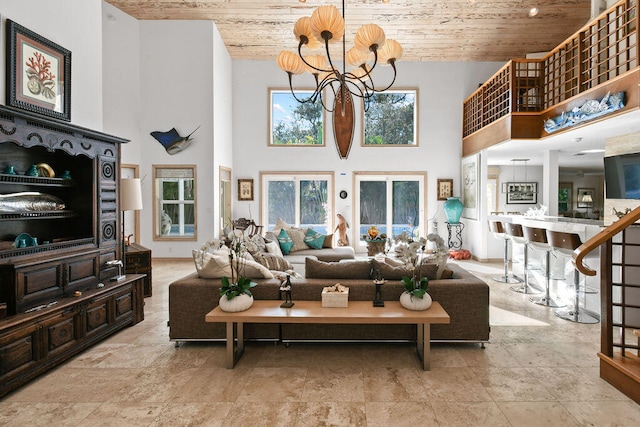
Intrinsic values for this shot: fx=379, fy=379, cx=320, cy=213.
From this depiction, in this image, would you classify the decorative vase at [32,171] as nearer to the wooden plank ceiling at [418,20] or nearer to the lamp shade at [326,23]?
the lamp shade at [326,23]

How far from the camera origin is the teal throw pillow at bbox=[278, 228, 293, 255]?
636cm

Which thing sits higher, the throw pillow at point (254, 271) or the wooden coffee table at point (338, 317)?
the throw pillow at point (254, 271)

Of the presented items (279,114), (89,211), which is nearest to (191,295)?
(89,211)

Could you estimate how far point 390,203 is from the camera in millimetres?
8961

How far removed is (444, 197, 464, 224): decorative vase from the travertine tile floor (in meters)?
5.10

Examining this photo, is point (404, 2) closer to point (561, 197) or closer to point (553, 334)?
point (553, 334)

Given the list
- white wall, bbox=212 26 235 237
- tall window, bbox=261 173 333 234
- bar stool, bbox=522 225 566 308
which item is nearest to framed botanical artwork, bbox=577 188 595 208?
tall window, bbox=261 173 333 234

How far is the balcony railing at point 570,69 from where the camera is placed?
4.33m

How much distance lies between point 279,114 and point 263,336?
6.58 meters

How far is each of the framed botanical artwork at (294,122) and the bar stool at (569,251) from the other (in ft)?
18.6

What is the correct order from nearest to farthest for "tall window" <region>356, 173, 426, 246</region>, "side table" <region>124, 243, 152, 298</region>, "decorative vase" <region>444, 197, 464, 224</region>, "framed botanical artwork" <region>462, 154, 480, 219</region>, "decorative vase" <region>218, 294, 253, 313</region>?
"decorative vase" <region>218, 294, 253, 313</region>
"side table" <region>124, 243, 152, 298</region>
"framed botanical artwork" <region>462, 154, 480, 219</region>
"decorative vase" <region>444, 197, 464, 224</region>
"tall window" <region>356, 173, 426, 246</region>

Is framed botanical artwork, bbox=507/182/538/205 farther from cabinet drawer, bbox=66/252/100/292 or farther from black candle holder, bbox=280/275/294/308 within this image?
cabinet drawer, bbox=66/252/100/292

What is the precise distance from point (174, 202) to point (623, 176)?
7645mm

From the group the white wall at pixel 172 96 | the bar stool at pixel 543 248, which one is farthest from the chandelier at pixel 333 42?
the white wall at pixel 172 96
